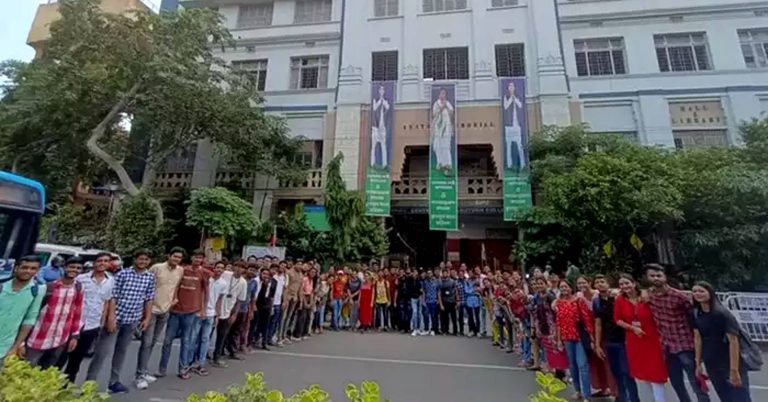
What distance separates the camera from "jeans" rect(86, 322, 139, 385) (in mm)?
4496

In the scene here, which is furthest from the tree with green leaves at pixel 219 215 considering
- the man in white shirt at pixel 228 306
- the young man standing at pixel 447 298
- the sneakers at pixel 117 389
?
the sneakers at pixel 117 389

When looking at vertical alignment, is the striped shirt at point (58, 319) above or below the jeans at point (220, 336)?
above

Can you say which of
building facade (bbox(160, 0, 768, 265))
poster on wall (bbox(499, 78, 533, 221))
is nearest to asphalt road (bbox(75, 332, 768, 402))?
poster on wall (bbox(499, 78, 533, 221))

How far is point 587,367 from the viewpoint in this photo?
4.73m

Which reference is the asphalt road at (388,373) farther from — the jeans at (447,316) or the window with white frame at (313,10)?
the window with white frame at (313,10)

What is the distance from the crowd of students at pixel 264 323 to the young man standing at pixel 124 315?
12mm

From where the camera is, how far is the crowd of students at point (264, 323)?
3.57m

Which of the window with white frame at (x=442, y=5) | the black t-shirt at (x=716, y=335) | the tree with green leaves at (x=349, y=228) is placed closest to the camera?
the black t-shirt at (x=716, y=335)

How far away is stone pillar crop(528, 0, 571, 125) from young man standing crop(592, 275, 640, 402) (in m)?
12.3

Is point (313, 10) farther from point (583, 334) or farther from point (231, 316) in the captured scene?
point (583, 334)

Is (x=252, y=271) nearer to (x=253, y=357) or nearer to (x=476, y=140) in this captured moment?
(x=253, y=357)

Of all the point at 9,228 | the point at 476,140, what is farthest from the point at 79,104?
the point at 476,140

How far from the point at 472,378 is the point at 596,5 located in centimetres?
1759

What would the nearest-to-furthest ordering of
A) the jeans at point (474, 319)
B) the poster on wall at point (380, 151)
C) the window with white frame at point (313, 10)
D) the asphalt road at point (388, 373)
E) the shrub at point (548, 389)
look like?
the shrub at point (548, 389) → the asphalt road at point (388, 373) → the jeans at point (474, 319) → the poster on wall at point (380, 151) → the window with white frame at point (313, 10)
